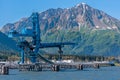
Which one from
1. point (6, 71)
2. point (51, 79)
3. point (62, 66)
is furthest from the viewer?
point (62, 66)

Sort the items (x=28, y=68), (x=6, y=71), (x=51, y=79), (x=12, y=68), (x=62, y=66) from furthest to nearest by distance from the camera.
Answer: (x=62, y=66) < (x=12, y=68) < (x=28, y=68) < (x=6, y=71) < (x=51, y=79)

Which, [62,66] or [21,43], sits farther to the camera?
[62,66]

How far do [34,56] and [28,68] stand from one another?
9324 millimetres

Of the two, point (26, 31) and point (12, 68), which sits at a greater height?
point (26, 31)

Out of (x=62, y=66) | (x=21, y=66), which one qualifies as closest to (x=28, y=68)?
(x=21, y=66)

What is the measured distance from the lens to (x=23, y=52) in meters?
174

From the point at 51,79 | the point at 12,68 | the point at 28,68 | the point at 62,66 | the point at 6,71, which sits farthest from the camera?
the point at 62,66

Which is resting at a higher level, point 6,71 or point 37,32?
point 37,32

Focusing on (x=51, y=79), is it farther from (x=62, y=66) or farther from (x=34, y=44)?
(x=62, y=66)

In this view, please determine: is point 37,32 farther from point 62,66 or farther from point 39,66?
point 62,66

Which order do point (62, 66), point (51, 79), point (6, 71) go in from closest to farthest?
1. point (51, 79)
2. point (6, 71)
3. point (62, 66)

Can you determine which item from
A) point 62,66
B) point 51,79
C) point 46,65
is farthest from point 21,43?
point 51,79

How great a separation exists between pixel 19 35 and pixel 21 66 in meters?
12.0

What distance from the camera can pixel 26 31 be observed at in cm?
17250
